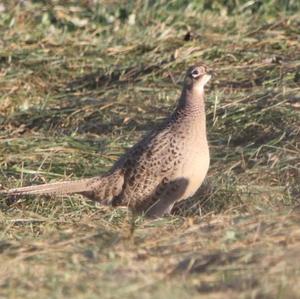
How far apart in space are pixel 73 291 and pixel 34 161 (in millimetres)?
4216

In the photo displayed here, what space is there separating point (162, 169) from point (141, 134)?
1723 mm

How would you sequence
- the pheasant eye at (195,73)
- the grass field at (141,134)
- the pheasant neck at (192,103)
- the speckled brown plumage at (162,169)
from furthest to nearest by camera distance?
the pheasant eye at (195,73) → the pheasant neck at (192,103) → the speckled brown plumage at (162,169) → the grass field at (141,134)

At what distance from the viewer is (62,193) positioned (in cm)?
862

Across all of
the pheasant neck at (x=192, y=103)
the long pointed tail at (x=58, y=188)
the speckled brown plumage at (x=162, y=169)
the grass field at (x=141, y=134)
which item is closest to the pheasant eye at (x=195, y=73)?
the speckled brown plumage at (x=162, y=169)

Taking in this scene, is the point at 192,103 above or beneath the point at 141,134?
above

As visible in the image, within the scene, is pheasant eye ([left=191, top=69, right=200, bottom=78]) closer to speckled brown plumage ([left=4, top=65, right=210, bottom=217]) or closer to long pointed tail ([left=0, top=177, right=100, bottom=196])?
speckled brown plumage ([left=4, top=65, right=210, bottom=217])

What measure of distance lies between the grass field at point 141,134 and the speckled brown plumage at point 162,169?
14cm

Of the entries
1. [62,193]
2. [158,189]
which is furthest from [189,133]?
[62,193]

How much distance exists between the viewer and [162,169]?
8438 mm

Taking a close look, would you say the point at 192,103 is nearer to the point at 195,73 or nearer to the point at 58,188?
the point at 195,73

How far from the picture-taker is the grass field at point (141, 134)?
18.9ft

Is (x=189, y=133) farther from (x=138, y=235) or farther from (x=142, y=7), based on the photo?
(x=142, y=7)

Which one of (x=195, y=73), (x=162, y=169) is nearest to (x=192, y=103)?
(x=195, y=73)

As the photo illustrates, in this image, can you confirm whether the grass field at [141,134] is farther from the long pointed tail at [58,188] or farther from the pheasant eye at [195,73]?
the pheasant eye at [195,73]
